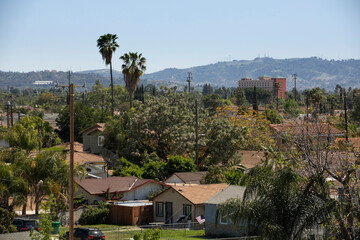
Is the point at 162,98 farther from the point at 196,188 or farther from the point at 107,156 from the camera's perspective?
the point at 196,188

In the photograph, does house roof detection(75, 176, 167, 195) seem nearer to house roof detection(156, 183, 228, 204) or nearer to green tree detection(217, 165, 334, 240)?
house roof detection(156, 183, 228, 204)

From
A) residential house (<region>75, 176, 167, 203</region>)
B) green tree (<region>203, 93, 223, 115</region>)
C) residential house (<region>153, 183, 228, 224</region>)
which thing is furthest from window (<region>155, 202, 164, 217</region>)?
green tree (<region>203, 93, 223, 115</region>)

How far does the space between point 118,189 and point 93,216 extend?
16.1ft

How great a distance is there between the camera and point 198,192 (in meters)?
39.8

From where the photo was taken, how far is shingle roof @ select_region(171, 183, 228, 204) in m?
38.3

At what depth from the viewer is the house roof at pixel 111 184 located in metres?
43.7

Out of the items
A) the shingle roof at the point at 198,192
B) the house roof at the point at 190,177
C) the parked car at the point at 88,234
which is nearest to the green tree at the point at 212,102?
the house roof at the point at 190,177

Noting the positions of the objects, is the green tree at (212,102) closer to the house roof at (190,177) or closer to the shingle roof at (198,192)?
the house roof at (190,177)

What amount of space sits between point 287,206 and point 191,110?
4584cm

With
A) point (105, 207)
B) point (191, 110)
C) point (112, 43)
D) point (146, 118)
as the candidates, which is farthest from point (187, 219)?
point (112, 43)

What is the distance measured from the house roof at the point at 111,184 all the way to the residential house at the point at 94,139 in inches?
797

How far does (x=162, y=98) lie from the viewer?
63031 millimetres

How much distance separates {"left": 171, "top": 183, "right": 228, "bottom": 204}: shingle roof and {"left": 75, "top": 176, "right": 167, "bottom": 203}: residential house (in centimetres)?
542

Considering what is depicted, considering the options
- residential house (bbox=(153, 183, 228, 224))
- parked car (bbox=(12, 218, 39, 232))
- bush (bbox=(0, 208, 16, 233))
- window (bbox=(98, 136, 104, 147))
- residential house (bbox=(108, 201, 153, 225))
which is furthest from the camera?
window (bbox=(98, 136, 104, 147))
